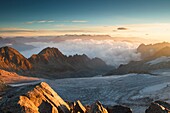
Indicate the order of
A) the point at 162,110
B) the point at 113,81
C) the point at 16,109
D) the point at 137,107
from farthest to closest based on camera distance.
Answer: the point at 113,81
the point at 137,107
the point at 162,110
the point at 16,109

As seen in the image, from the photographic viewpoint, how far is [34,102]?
2317cm

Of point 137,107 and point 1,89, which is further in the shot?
point 1,89

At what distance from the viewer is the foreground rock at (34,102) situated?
70.4 feet

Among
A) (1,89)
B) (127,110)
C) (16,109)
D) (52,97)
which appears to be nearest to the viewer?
(16,109)

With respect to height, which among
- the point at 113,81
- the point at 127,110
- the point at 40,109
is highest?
the point at 40,109

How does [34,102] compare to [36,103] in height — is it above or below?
above

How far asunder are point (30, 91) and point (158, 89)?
71.5m

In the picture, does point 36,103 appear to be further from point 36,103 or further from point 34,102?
point 34,102

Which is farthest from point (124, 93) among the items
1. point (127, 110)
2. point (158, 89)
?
point (127, 110)

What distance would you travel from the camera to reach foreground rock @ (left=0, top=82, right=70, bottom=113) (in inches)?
845

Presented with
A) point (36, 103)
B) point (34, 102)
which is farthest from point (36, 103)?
point (34, 102)

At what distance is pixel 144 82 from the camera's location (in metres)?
109

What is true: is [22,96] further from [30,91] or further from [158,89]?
[158,89]

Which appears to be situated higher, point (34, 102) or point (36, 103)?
point (34, 102)
